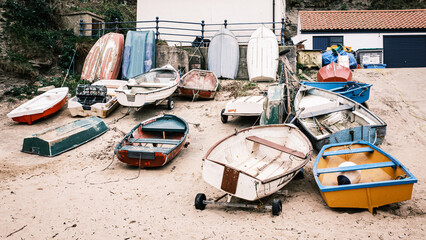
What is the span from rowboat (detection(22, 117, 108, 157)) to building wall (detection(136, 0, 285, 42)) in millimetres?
7376

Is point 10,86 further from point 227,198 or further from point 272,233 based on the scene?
point 272,233

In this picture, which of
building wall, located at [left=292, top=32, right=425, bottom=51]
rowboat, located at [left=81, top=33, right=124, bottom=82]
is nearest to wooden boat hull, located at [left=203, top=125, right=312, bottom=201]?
rowboat, located at [left=81, top=33, right=124, bottom=82]

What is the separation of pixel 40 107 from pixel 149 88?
3186 millimetres

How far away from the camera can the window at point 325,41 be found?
18.9 meters

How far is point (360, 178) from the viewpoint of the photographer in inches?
197

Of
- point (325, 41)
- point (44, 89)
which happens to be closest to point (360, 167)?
point (44, 89)

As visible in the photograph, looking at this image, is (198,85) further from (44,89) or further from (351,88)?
(44,89)

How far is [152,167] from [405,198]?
457 centimetres

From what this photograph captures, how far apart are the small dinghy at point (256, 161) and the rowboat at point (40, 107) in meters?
6.23

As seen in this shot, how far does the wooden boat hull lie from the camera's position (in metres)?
4.41

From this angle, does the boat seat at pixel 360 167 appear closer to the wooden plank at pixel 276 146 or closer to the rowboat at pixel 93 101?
the wooden plank at pixel 276 146

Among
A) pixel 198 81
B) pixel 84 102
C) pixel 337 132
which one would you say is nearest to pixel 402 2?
pixel 198 81

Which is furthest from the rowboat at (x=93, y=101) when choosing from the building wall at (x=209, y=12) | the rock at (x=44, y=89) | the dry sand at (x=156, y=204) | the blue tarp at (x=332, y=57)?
the blue tarp at (x=332, y=57)

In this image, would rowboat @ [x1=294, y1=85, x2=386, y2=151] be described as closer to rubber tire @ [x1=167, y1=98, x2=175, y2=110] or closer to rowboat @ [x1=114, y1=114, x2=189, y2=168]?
rowboat @ [x1=114, y1=114, x2=189, y2=168]
